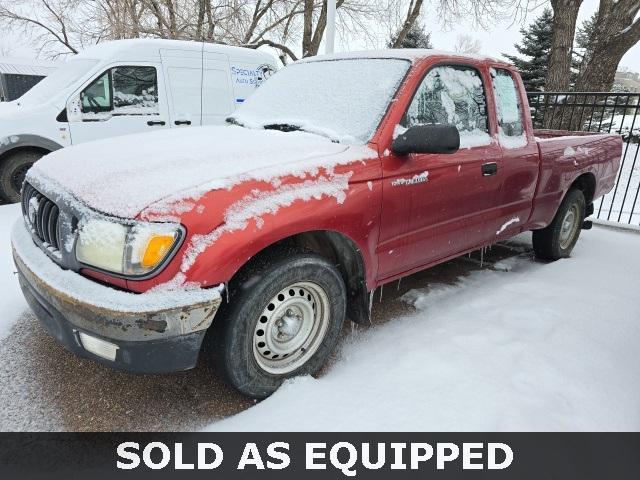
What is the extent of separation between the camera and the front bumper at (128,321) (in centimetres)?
189

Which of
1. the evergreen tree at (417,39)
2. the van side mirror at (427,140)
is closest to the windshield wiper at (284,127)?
the van side mirror at (427,140)

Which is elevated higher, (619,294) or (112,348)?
(112,348)

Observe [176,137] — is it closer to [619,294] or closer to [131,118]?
[619,294]

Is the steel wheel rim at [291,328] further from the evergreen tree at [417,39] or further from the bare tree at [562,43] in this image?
the evergreen tree at [417,39]

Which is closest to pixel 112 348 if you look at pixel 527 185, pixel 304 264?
pixel 304 264

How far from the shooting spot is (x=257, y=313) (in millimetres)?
2203

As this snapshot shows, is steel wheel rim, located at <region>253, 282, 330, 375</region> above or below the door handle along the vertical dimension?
below

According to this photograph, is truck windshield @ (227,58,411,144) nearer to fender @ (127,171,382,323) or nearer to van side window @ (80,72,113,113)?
fender @ (127,171,382,323)

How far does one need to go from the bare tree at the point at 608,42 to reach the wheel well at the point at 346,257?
1003 cm

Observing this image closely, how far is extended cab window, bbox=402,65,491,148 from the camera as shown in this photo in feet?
9.56

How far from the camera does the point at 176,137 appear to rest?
9.47ft

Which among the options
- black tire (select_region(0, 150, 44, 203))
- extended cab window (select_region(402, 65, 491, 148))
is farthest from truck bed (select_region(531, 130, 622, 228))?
black tire (select_region(0, 150, 44, 203))

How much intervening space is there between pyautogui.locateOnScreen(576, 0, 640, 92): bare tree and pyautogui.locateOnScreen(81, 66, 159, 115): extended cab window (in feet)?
29.7

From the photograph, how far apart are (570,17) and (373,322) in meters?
10.1
